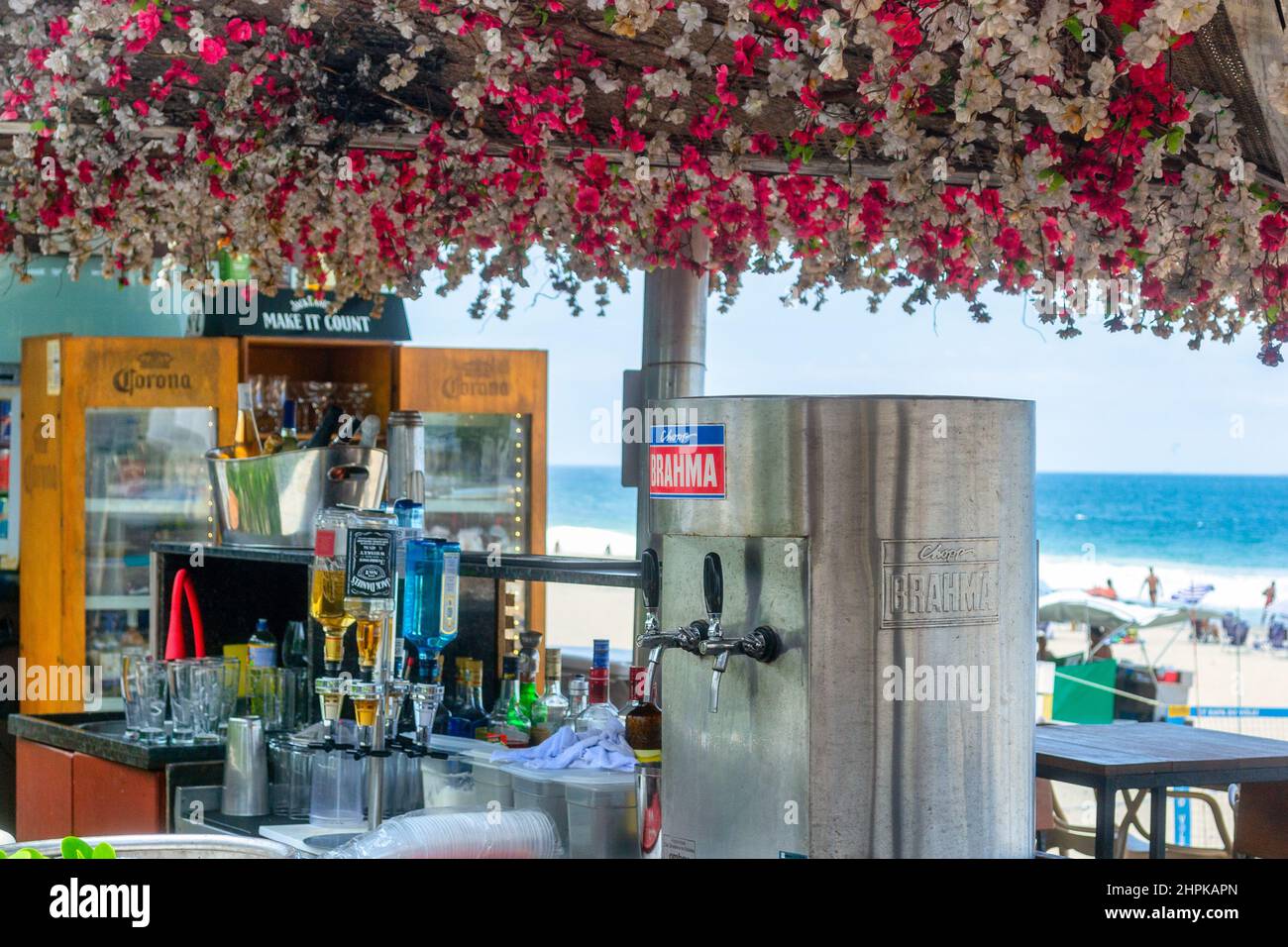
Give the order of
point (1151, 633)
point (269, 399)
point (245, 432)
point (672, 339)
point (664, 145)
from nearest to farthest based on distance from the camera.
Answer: point (664, 145) → point (245, 432) → point (672, 339) → point (269, 399) → point (1151, 633)

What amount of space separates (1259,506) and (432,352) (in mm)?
Answer: 42738

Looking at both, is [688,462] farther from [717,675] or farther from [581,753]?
[581,753]

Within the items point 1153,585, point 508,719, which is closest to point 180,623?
point 508,719

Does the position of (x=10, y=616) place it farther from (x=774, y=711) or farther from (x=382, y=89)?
(x=774, y=711)

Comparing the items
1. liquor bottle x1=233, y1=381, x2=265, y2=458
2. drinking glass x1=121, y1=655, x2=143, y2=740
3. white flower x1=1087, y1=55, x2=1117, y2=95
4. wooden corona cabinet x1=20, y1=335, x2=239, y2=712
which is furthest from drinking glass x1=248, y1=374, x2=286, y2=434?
white flower x1=1087, y1=55, x2=1117, y2=95

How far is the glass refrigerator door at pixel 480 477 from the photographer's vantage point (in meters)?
7.06

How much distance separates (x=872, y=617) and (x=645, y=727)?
577mm

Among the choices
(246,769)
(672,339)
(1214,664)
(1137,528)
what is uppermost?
(672,339)

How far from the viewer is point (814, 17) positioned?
3490 mm

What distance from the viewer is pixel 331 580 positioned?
3.24m

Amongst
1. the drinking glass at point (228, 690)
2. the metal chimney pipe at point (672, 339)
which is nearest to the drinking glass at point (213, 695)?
the drinking glass at point (228, 690)

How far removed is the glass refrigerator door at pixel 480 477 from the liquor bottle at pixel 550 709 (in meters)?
3.70

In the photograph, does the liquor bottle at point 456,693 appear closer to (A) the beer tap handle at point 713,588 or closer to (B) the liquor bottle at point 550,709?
(B) the liquor bottle at point 550,709
